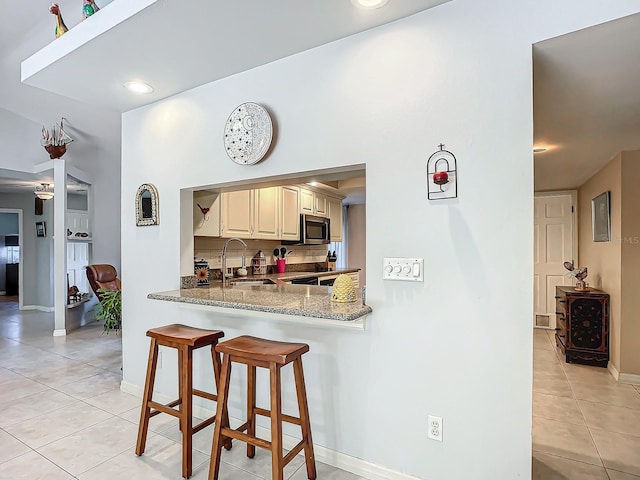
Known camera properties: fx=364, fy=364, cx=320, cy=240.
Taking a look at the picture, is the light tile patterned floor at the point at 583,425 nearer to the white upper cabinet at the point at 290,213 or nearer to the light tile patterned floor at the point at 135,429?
the light tile patterned floor at the point at 135,429

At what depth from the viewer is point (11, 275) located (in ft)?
32.8

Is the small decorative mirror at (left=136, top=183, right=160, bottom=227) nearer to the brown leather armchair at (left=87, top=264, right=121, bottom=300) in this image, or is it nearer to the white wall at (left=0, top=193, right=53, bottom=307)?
the brown leather armchair at (left=87, top=264, right=121, bottom=300)

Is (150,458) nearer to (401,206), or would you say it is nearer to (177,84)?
(401,206)

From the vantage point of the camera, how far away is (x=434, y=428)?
1.77m

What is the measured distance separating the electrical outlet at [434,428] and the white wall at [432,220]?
3cm

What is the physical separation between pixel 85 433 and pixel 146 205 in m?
1.65

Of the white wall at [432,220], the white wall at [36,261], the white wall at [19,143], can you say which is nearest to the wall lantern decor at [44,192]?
the white wall at [36,261]

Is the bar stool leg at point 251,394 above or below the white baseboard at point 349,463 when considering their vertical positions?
above

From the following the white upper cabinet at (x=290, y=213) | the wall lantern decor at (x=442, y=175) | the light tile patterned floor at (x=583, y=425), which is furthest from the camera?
the white upper cabinet at (x=290, y=213)

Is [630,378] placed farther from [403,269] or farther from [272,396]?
[272,396]

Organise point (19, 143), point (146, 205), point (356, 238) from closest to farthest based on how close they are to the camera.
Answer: point (146, 205) → point (19, 143) → point (356, 238)

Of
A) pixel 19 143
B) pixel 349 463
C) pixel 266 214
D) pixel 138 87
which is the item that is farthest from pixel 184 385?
pixel 19 143

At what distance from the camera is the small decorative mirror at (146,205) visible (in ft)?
9.35

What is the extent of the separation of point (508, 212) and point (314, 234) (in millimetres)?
3943
